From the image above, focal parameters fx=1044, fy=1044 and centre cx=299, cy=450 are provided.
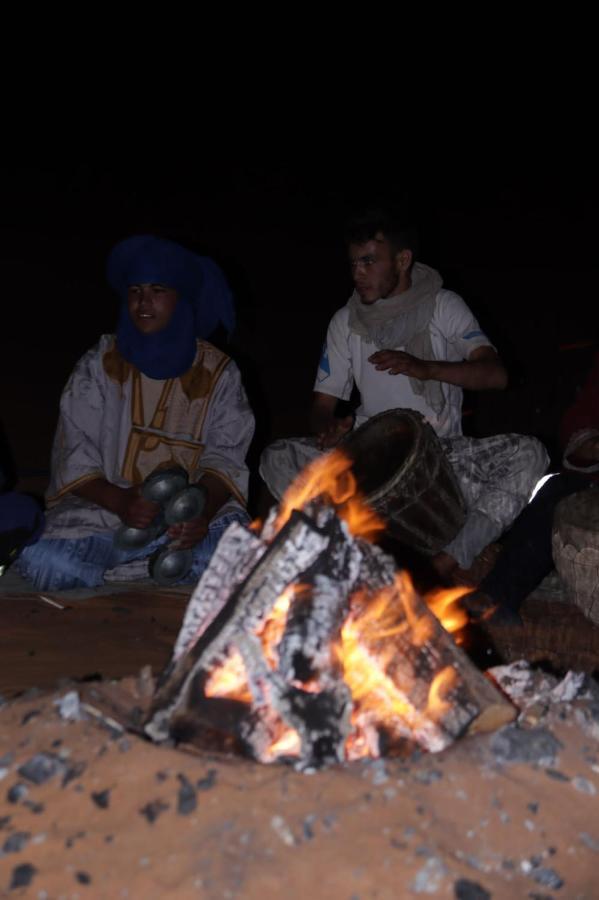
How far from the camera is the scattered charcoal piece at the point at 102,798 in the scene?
242cm

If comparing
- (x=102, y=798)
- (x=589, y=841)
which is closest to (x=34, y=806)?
(x=102, y=798)

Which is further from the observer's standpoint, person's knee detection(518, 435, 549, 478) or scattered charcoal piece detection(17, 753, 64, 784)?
person's knee detection(518, 435, 549, 478)

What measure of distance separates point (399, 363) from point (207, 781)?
7.96 feet

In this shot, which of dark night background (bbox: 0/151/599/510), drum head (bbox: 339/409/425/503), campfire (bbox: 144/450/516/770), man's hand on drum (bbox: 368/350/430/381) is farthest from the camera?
dark night background (bbox: 0/151/599/510)

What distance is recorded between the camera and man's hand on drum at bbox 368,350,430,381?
444 cm

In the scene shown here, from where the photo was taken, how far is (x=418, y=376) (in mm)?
4617

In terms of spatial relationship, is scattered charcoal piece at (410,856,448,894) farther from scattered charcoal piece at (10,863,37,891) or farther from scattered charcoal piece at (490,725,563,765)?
scattered charcoal piece at (10,863,37,891)

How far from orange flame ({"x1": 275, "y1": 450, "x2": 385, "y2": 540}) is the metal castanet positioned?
52 millimetres

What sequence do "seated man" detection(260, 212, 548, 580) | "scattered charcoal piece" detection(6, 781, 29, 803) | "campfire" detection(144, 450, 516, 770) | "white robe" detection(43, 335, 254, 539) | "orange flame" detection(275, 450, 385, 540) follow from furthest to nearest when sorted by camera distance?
"white robe" detection(43, 335, 254, 539) < "seated man" detection(260, 212, 548, 580) < "orange flame" detection(275, 450, 385, 540) < "campfire" detection(144, 450, 516, 770) < "scattered charcoal piece" detection(6, 781, 29, 803)

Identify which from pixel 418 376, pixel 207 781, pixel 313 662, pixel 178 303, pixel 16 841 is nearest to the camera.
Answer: pixel 16 841

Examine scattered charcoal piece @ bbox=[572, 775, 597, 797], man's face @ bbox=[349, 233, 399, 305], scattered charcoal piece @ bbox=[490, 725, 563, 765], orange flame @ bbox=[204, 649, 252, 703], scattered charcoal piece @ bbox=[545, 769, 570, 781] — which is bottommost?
scattered charcoal piece @ bbox=[572, 775, 597, 797]

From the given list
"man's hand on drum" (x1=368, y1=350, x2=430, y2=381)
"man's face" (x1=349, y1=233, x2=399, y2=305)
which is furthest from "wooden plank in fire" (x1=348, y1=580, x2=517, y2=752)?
"man's face" (x1=349, y1=233, x2=399, y2=305)

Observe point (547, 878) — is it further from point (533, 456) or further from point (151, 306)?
point (151, 306)

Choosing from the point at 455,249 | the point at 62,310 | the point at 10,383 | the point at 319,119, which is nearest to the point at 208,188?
the point at 319,119
